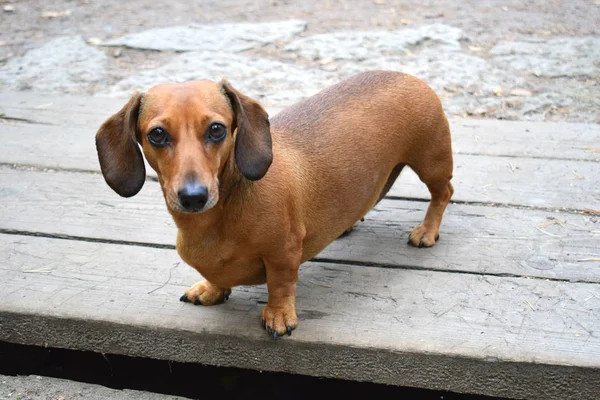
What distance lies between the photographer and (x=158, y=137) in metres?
2.18

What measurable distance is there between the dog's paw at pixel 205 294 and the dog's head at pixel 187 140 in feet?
1.79

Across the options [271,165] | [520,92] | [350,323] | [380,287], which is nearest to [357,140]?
[271,165]

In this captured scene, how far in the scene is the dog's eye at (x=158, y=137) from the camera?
85.4 inches

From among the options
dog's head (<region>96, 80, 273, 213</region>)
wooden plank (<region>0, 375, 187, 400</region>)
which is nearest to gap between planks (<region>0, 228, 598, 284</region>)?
wooden plank (<region>0, 375, 187, 400</region>)

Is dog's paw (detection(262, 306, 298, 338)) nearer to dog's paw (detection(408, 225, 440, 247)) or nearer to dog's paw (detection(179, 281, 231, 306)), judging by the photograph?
dog's paw (detection(179, 281, 231, 306))

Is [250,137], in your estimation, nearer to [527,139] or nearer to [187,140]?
[187,140]

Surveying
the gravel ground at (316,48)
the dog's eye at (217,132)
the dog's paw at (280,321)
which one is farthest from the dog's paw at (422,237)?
the gravel ground at (316,48)

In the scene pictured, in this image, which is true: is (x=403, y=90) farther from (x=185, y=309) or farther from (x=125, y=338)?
(x=125, y=338)

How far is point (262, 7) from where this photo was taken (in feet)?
24.5

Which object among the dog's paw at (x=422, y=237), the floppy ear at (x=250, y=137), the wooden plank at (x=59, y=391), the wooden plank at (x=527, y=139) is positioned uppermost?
the floppy ear at (x=250, y=137)

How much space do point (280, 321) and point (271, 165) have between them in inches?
22.3

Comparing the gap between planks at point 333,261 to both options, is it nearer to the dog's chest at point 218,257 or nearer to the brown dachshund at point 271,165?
the brown dachshund at point 271,165

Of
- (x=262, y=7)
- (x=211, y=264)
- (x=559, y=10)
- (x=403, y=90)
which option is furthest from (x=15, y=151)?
(x=559, y=10)

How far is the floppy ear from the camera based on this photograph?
7.42 feet
